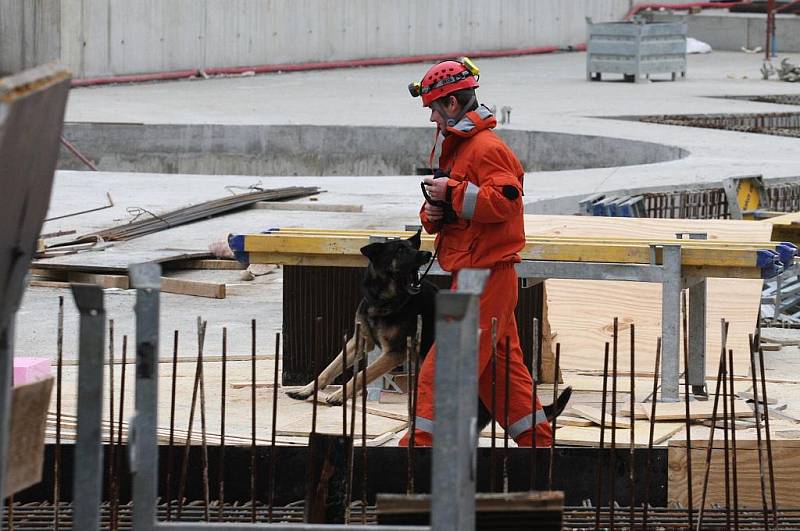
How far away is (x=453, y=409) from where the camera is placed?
302cm

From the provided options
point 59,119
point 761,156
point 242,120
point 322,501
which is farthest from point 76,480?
point 242,120

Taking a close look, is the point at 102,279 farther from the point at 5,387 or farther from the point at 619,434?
the point at 5,387

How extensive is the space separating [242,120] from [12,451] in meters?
17.3

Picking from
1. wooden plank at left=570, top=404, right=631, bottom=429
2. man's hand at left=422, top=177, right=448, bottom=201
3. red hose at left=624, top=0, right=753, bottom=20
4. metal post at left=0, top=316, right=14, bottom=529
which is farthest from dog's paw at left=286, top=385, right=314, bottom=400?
red hose at left=624, top=0, right=753, bottom=20

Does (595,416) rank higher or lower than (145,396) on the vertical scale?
lower

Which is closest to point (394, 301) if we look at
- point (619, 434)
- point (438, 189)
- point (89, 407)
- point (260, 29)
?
point (438, 189)

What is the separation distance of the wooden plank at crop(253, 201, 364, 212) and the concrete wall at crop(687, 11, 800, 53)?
25.2m

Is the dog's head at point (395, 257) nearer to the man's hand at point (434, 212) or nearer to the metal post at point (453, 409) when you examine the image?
the man's hand at point (434, 212)

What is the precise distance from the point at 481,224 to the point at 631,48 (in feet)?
73.3

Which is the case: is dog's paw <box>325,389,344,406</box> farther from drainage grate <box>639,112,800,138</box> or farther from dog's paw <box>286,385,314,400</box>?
drainage grate <box>639,112,800,138</box>

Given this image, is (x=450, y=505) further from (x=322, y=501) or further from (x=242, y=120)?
(x=242, y=120)

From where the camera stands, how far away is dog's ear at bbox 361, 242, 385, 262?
638 cm

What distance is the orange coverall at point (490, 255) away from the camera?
572 cm

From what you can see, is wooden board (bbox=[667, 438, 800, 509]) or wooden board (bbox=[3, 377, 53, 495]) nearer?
wooden board (bbox=[3, 377, 53, 495])
